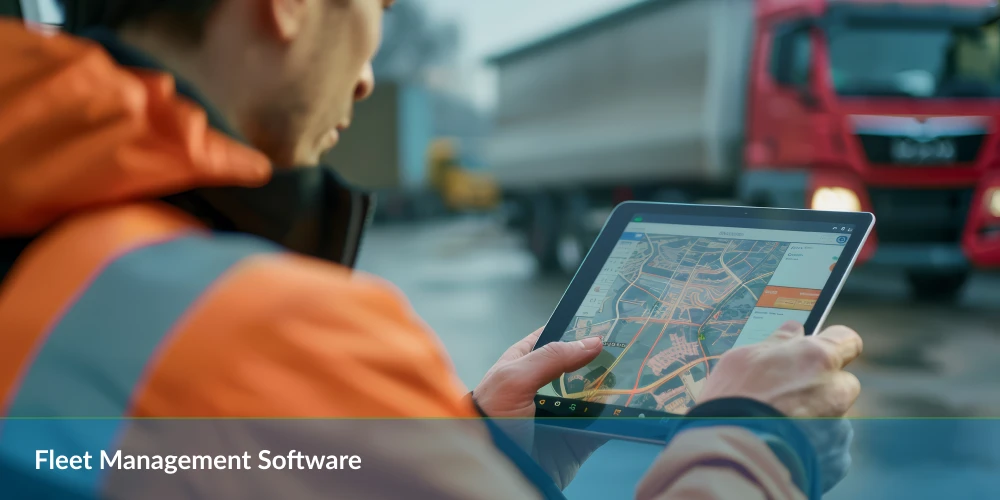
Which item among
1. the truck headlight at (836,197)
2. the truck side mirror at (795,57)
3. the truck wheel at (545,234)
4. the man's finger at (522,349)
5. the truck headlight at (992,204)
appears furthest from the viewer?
the truck wheel at (545,234)

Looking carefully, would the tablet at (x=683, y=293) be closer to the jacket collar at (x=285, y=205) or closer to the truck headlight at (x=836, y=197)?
the jacket collar at (x=285, y=205)

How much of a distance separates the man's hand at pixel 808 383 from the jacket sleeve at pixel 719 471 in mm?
86

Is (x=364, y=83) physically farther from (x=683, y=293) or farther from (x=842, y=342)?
(x=842, y=342)

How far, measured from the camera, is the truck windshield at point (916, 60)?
9.45 metres

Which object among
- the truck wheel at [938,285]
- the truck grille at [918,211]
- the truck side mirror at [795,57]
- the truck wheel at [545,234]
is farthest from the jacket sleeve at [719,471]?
the truck wheel at [545,234]

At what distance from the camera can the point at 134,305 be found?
897 millimetres

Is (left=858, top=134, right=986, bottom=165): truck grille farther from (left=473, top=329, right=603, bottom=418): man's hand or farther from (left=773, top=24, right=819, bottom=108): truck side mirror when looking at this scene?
(left=473, top=329, right=603, bottom=418): man's hand

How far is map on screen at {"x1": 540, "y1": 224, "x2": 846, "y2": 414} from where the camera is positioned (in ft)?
4.68

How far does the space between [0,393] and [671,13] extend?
473 inches

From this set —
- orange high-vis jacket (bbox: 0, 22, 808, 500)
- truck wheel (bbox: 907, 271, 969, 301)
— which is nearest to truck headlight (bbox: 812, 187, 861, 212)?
truck wheel (bbox: 907, 271, 969, 301)

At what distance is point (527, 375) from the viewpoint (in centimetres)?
158

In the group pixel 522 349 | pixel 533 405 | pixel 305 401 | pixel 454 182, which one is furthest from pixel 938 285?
pixel 454 182

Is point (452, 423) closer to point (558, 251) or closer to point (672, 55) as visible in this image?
point (672, 55)

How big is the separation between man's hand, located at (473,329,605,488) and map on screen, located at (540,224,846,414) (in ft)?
0.10
